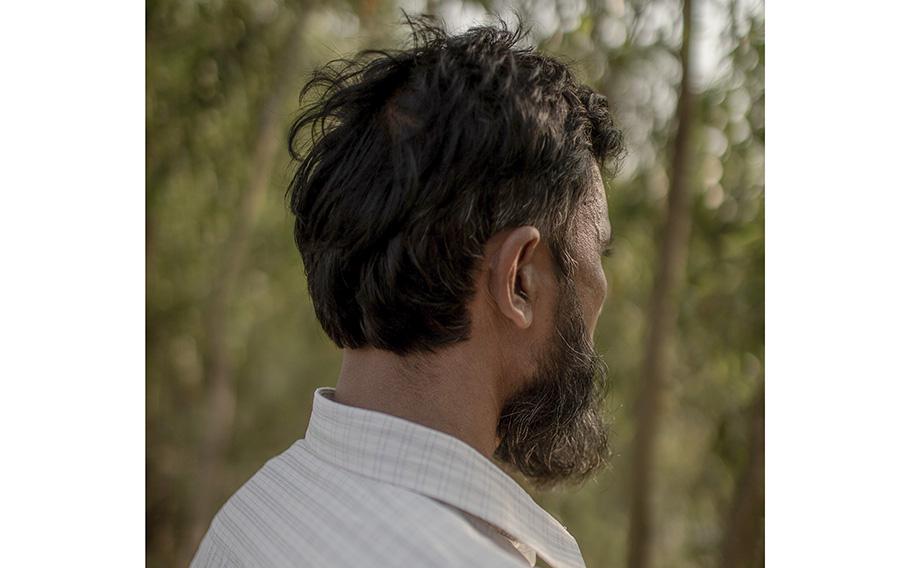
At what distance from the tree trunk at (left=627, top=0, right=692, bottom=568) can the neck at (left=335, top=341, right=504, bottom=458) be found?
2.03 metres

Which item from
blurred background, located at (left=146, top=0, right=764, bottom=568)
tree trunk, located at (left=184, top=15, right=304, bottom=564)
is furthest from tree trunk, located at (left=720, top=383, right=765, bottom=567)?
tree trunk, located at (left=184, top=15, right=304, bottom=564)

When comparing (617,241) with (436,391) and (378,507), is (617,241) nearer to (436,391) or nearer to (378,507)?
(436,391)

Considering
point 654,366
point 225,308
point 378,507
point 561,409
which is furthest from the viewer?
point 225,308

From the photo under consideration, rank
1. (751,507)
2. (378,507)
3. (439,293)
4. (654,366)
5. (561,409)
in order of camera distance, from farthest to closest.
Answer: (654,366), (751,507), (561,409), (439,293), (378,507)

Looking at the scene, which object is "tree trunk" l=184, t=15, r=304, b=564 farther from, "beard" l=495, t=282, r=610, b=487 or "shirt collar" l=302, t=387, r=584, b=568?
"shirt collar" l=302, t=387, r=584, b=568

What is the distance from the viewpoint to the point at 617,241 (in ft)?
9.29

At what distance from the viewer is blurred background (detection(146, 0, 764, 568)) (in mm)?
2346

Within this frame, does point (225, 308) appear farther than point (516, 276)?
Yes

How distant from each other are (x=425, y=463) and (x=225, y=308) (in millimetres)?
2713

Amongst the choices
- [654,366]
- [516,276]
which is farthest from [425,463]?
[654,366]

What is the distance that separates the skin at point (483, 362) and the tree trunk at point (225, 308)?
6.90ft

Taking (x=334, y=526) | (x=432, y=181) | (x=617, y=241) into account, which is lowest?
(x=334, y=526)
